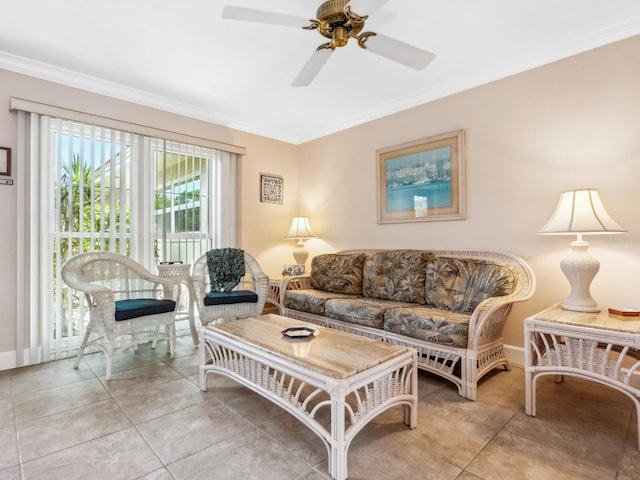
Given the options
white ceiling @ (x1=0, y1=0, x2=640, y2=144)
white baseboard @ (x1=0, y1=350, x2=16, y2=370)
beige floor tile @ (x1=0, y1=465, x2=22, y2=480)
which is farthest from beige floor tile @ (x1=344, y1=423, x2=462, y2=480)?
white baseboard @ (x1=0, y1=350, x2=16, y2=370)

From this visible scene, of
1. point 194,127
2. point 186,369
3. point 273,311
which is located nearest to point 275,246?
point 273,311

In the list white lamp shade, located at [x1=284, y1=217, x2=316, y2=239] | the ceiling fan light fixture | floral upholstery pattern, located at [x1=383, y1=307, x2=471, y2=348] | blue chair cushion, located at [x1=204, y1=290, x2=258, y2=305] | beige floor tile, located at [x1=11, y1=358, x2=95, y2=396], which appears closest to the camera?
the ceiling fan light fixture

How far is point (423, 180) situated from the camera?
10.8 ft

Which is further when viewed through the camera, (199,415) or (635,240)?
(635,240)

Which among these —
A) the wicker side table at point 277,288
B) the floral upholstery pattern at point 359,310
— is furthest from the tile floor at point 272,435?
the wicker side table at point 277,288

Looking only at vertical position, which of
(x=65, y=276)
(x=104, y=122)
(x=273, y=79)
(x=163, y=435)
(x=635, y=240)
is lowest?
(x=163, y=435)

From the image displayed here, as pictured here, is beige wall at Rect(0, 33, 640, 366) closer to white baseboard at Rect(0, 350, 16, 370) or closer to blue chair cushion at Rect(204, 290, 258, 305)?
white baseboard at Rect(0, 350, 16, 370)

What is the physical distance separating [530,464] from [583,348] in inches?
27.2

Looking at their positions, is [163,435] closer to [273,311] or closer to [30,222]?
[30,222]

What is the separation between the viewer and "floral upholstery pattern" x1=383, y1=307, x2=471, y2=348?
2184 mm

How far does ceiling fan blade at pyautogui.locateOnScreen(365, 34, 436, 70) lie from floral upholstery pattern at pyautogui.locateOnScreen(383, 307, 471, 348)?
5.35ft

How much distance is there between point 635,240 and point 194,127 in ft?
12.7

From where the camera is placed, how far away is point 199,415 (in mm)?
1918

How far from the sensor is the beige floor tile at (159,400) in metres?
1.94
